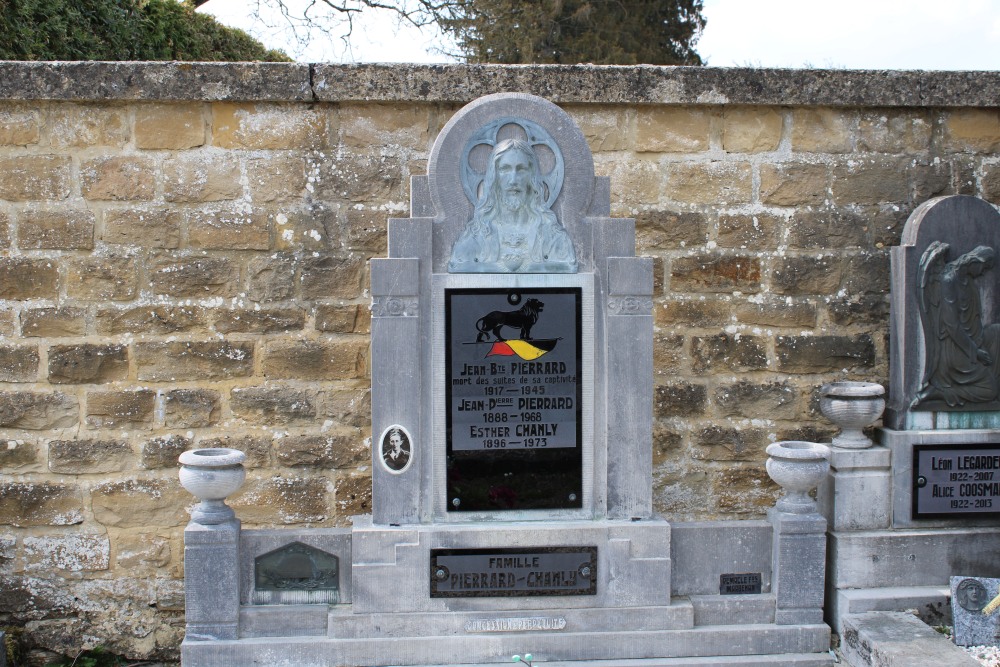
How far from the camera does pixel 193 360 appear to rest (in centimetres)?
455

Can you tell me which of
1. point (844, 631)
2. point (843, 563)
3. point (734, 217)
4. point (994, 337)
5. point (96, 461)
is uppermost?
point (734, 217)

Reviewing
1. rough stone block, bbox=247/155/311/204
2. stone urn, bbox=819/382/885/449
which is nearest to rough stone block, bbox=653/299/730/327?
stone urn, bbox=819/382/885/449

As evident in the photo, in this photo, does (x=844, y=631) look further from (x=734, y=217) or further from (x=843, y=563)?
(x=734, y=217)

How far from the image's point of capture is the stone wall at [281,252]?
450 centimetres

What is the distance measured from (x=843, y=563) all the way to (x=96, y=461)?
12.0 ft

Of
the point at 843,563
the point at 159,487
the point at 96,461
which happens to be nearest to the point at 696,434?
the point at 843,563

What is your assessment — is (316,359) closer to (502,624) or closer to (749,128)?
(502,624)

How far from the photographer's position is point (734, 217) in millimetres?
4715

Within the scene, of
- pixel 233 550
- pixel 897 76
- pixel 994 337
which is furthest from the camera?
pixel 897 76

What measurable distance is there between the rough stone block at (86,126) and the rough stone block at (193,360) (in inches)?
41.3

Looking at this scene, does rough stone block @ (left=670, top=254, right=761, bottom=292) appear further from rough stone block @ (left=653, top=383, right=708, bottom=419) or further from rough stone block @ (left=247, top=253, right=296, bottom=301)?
rough stone block @ (left=247, top=253, right=296, bottom=301)

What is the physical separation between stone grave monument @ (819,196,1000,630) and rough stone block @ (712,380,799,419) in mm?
532

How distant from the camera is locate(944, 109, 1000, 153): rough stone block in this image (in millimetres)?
4777

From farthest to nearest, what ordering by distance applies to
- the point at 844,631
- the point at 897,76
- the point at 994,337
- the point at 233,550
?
the point at 897,76, the point at 994,337, the point at 844,631, the point at 233,550
